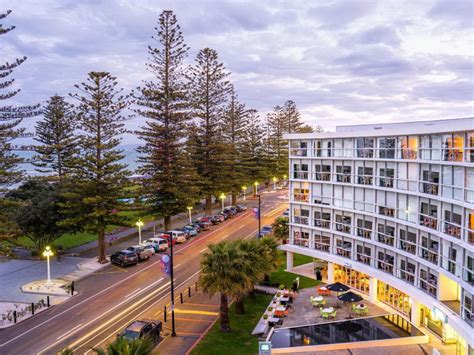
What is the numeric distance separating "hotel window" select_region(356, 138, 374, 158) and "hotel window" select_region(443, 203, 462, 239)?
289 inches

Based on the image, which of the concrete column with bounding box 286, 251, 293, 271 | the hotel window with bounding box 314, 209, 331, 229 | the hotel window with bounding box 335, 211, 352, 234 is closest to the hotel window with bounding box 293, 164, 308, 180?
the hotel window with bounding box 314, 209, 331, 229

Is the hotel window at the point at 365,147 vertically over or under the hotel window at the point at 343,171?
over

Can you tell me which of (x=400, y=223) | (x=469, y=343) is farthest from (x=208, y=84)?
(x=469, y=343)

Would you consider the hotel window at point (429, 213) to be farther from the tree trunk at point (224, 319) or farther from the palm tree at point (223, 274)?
the tree trunk at point (224, 319)

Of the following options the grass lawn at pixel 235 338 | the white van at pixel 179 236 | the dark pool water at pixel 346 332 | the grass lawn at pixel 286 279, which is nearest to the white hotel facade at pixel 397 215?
the dark pool water at pixel 346 332

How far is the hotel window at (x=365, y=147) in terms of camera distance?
27.9 metres

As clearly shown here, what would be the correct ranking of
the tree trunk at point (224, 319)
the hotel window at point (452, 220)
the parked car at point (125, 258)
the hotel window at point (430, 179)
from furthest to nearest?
the parked car at point (125, 258), the tree trunk at point (224, 319), the hotel window at point (430, 179), the hotel window at point (452, 220)

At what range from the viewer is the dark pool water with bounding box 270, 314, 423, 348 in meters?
23.2

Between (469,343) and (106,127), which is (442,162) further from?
(106,127)

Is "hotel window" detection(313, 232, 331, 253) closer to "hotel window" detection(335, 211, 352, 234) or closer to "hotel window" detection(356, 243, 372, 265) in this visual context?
"hotel window" detection(335, 211, 352, 234)

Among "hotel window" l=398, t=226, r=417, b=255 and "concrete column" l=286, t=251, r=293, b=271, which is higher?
"hotel window" l=398, t=226, r=417, b=255

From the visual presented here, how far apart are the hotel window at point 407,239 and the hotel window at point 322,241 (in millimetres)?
7124

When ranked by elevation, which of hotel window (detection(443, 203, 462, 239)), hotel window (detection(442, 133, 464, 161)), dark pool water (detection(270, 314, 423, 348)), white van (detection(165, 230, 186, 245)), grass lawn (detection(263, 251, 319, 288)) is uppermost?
hotel window (detection(442, 133, 464, 161))

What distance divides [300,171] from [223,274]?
1320 centimetres
